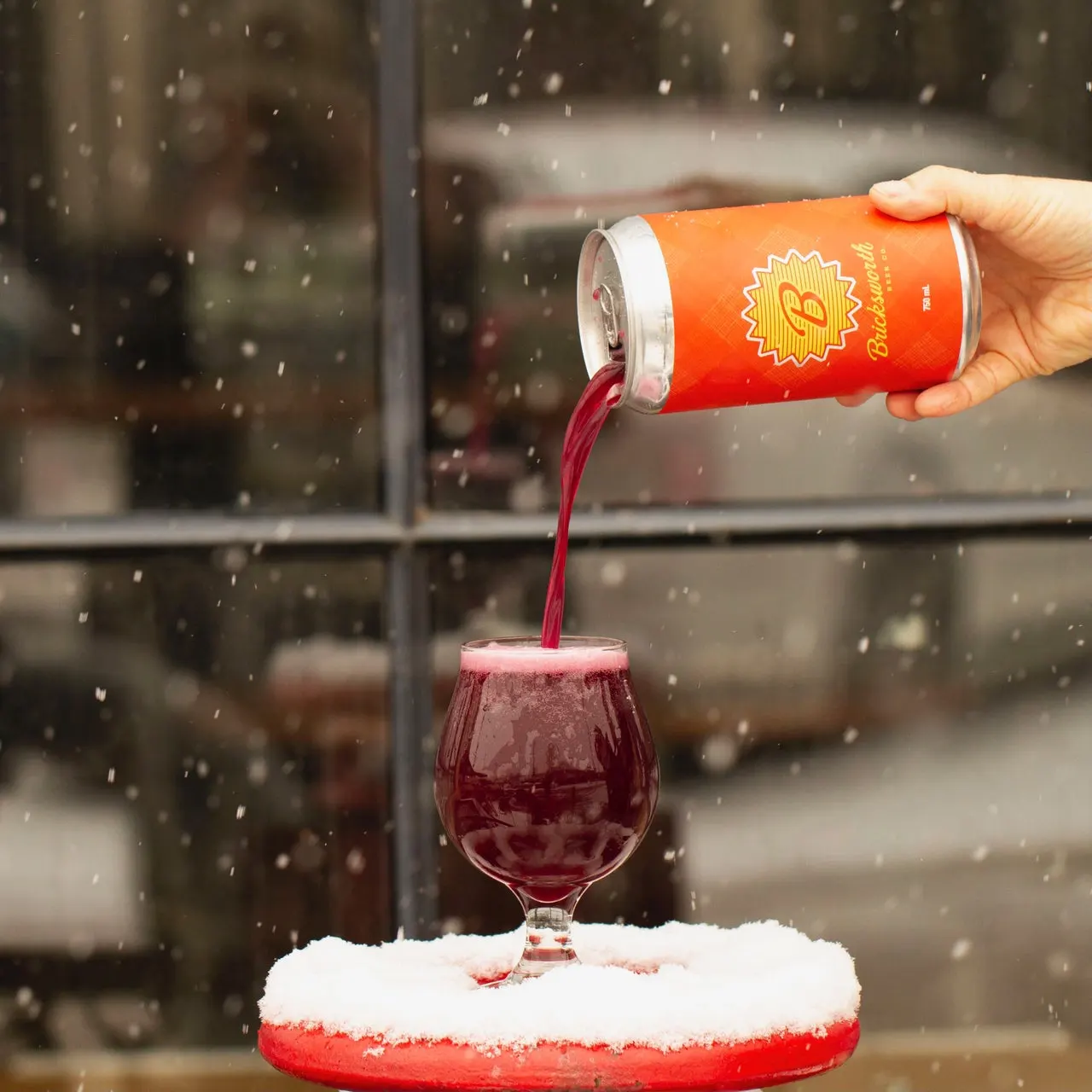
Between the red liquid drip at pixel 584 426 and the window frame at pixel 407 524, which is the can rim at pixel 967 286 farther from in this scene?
the window frame at pixel 407 524

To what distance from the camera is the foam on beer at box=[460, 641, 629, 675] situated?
1295mm

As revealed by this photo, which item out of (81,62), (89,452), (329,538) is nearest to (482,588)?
(329,538)

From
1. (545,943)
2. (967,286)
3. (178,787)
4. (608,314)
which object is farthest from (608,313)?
(178,787)

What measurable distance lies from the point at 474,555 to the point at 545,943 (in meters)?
0.83

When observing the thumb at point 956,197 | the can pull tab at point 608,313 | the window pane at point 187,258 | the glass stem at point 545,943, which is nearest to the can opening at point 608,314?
the can pull tab at point 608,313

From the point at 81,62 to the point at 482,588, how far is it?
0.92m

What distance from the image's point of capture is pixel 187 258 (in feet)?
6.91

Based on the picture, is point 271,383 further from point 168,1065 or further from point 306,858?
point 168,1065

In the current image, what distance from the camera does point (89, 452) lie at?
2094 millimetres

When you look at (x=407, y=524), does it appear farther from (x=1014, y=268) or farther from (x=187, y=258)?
(x=1014, y=268)

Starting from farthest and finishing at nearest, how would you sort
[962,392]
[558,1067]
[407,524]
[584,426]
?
[407,524]
[962,392]
[584,426]
[558,1067]

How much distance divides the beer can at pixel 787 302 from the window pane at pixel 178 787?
832 millimetres

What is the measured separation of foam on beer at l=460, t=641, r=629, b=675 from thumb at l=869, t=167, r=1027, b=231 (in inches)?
19.7

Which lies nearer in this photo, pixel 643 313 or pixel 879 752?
pixel 643 313
